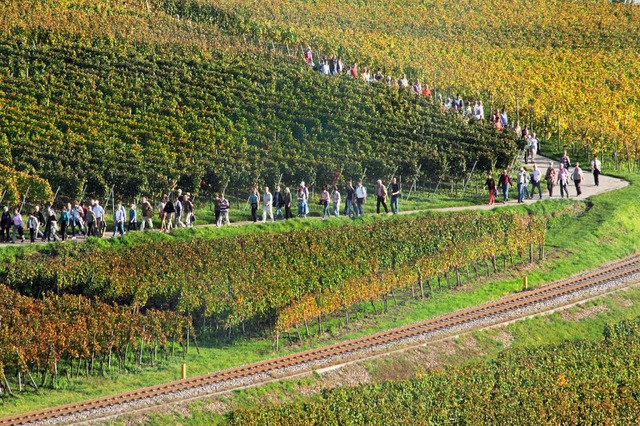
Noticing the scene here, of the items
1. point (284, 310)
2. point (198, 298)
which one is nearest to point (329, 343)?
point (284, 310)

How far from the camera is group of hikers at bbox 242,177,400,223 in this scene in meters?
61.8

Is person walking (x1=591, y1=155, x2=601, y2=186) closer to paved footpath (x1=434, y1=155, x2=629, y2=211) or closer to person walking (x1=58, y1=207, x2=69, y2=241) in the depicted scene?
paved footpath (x1=434, y1=155, x2=629, y2=211)

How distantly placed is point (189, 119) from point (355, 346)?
2503cm

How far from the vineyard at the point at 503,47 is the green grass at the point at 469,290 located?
Answer: 9.92 meters

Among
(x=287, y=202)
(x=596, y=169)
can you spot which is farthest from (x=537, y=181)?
(x=287, y=202)

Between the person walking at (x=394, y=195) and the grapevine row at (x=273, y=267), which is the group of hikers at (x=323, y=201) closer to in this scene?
the person walking at (x=394, y=195)

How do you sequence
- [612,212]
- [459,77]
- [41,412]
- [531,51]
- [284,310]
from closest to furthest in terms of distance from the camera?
[41,412], [284,310], [612,212], [459,77], [531,51]

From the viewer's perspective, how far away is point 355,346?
51062 mm

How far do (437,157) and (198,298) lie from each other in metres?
22.8

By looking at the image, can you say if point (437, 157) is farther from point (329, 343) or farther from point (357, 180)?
point (329, 343)

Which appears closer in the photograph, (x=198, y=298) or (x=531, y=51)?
(x=198, y=298)

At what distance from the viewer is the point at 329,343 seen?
51.9 m

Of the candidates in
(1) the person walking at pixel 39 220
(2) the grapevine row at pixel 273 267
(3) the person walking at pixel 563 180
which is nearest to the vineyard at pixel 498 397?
(2) the grapevine row at pixel 273 267

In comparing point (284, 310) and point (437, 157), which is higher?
point (437, 157)
